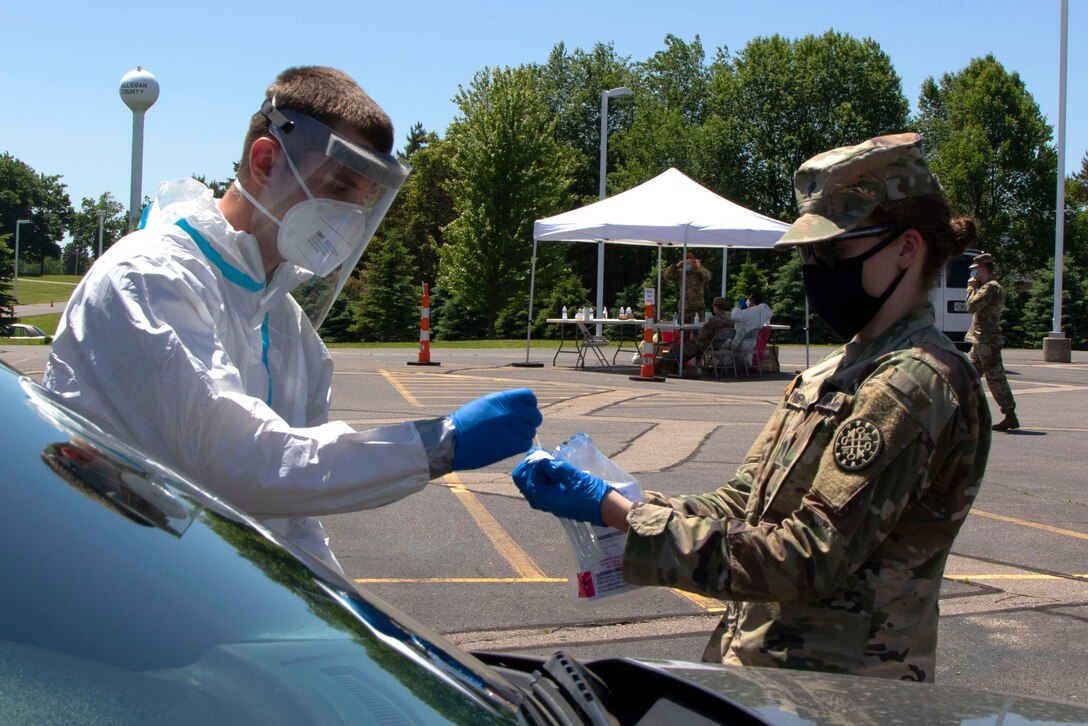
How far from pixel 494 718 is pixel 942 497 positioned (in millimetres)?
1073

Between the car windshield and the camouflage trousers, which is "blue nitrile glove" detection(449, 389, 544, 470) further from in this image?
the camouflage trousers

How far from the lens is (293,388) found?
2.45m

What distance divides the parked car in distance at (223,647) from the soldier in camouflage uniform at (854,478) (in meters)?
0.21

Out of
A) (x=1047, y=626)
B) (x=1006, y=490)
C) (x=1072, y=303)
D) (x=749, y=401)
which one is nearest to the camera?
(x=1047, y=626)

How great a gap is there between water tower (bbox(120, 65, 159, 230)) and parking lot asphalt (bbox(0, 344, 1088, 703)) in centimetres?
315

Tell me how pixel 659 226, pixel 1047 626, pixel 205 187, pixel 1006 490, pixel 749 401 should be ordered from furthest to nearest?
pixel 659 226 → pixel 749 401 → pixel 1006 490 → pixel 1047 626 → pixel 205 187

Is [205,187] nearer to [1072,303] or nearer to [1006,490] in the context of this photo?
[1006,490]

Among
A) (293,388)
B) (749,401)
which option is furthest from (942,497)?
(749,401)

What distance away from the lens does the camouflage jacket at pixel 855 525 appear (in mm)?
1931

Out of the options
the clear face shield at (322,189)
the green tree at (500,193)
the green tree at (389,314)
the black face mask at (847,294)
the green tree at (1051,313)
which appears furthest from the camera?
the green tree at (389,314)

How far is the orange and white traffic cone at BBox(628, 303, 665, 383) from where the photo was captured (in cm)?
1672

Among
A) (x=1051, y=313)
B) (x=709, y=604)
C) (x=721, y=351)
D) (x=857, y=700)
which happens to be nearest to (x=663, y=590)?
(x=709, y=604)

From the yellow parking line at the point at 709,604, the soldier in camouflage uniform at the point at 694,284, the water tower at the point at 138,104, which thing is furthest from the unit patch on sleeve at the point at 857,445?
the soldier in camouflage uniform at the point at 694,284

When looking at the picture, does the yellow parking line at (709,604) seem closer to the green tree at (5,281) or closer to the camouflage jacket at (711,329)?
the camouflage jacket at (711,329)
